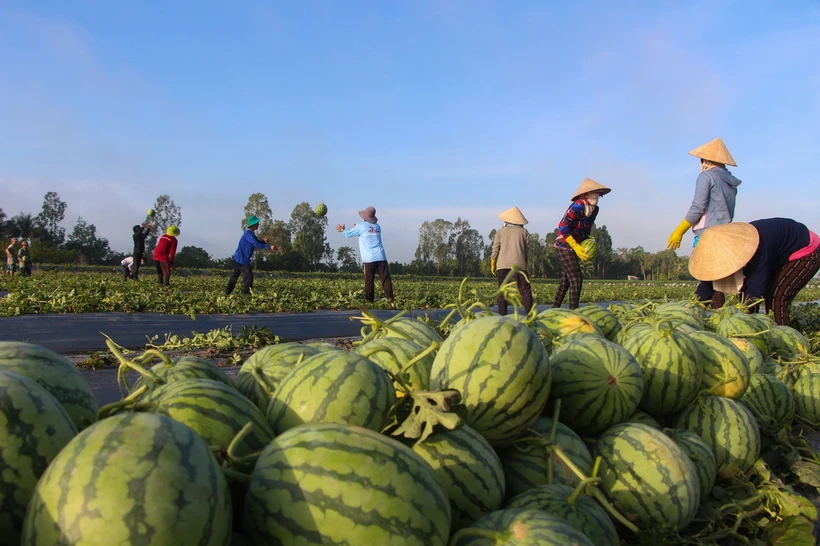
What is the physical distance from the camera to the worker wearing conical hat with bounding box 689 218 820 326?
234 inches

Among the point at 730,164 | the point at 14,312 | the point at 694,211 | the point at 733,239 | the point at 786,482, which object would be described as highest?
the point at 730,164

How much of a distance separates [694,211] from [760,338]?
10.8ft

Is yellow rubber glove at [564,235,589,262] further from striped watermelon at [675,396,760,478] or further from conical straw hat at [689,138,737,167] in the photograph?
striped watermelon at [675,396,760,478]

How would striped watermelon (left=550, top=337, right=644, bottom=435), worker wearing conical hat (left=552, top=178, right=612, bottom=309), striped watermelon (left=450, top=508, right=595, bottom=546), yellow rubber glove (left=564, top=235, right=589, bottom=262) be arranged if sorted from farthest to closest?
worker wearing conical hat (left=552, top=178, right=612, bottom=309)
yellow rubber glove (left=564, top=235, right=589, bottom=262)
striped watermelon (left=550, top=337, right=644, bottom=435)
striped watermelon (left=450, top=508, right=595, bottom=546)

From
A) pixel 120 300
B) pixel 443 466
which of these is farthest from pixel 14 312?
pixel 443 466

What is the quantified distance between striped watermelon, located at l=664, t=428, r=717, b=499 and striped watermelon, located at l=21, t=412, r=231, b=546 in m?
1.92

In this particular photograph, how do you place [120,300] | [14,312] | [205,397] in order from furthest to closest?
[120,300], [14,312], [205,397]

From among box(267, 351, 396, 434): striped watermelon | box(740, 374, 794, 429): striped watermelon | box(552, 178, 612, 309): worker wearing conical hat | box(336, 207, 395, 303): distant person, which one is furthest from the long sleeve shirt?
box(267, 351, 396, 434): striped watermelon

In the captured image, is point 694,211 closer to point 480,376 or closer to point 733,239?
point 733,239

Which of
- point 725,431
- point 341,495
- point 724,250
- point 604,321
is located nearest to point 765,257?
point 724,250

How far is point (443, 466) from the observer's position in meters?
1.36

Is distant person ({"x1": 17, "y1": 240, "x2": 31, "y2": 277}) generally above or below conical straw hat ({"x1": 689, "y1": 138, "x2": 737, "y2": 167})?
below

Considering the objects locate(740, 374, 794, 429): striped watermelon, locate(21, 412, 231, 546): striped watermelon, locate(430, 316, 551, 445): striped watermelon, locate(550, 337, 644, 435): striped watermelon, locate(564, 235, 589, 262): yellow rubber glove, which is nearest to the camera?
locate(21, 412, 231, 546): striped watermelon

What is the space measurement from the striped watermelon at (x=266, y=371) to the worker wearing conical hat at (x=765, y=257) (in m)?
5.53
